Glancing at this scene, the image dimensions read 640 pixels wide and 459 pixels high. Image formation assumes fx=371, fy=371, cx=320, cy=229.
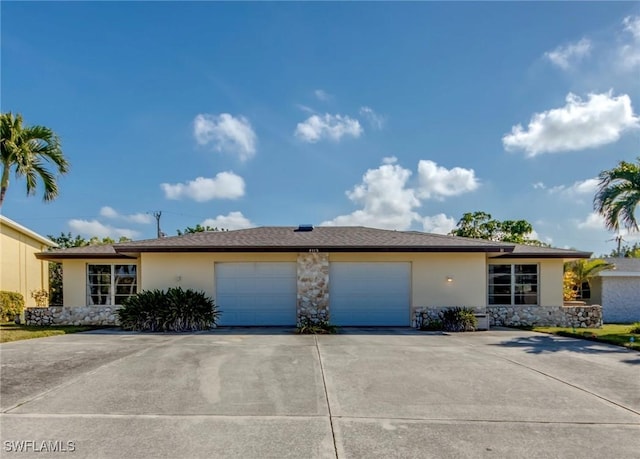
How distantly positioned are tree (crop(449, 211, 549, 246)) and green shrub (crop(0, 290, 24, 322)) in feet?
86.7

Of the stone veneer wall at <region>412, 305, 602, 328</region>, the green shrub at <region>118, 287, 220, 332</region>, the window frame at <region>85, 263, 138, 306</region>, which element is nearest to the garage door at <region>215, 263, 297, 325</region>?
the green shrub at <region>118, 287, 220, 332</region>

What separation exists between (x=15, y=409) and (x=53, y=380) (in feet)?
4.43

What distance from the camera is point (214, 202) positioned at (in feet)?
89.4

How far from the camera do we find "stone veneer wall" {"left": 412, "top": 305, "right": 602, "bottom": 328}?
14.0m

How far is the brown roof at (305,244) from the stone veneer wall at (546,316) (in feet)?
6.80

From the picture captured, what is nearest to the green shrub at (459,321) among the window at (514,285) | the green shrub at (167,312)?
the window at (514,285)

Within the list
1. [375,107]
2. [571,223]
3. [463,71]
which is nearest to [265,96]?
[375,107]

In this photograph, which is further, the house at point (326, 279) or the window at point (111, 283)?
the window at point (111, 283)

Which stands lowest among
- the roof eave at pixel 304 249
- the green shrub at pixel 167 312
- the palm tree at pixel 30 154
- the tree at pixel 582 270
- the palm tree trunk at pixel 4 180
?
the green shrub at pixel 167 312

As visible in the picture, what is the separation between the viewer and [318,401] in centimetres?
504

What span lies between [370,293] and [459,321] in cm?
309

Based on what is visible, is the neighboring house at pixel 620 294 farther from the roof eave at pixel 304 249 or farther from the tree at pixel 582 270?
the roof eave at pixel 304 249

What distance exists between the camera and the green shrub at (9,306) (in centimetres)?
1515

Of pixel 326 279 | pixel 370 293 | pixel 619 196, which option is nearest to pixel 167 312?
pixel 326 279
